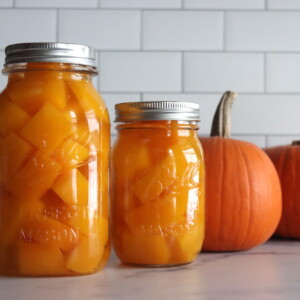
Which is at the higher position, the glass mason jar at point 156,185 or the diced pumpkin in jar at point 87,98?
the diced pumpkin in jar at point 87,98

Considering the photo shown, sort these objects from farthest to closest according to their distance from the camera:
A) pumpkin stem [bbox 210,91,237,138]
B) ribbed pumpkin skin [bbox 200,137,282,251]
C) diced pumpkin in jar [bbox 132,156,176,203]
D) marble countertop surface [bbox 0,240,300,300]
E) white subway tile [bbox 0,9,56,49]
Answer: white subway tile [bbox 0,9,56,49], pumpkin stem [bbox 210,91,237,138], ribbed pumpkin skin [bbox 200,137,282,251], diced pumpkin in jar [bbox 132,156,176,203], marble countertop surface [bbox 0,240,300,300]

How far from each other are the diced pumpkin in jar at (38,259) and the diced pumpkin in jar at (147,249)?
0.11 metres

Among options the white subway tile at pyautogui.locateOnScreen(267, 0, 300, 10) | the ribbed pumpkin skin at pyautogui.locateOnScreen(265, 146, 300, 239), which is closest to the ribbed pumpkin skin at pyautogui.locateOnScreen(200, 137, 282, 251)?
the ribbed pumpkin skin at pyautogui.locateOnScreen(265, 146, 300, 239)

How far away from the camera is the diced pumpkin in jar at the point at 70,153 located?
0.71 m

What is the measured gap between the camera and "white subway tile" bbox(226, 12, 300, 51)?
1.30 m

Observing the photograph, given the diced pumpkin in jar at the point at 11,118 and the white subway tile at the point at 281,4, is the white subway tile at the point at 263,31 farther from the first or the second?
the diced pumpkin in jar at the point at 11,118

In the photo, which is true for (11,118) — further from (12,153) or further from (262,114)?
(262,114)

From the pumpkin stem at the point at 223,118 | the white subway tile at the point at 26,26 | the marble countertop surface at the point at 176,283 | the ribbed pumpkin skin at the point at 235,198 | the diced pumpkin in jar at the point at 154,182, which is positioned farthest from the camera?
the white subway tile at the point at 26,26

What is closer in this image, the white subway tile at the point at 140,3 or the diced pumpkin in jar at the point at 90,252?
the diced pumpkin in jar at the point at 90,252

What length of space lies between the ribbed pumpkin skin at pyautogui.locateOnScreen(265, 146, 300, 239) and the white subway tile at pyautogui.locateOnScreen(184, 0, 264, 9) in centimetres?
36

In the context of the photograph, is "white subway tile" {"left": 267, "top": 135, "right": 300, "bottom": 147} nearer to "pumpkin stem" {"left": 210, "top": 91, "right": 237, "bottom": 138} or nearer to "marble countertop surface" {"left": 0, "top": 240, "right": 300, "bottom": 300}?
"pumpkin stem" {"left": 210, "top": 91, "right": 237, "bottom": 138}

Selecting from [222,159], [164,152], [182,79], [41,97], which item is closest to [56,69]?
[41,97]

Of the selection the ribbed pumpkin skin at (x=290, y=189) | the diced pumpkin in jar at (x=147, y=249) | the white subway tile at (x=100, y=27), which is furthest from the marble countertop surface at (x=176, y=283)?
the white subway tile at (x=100, y=27)

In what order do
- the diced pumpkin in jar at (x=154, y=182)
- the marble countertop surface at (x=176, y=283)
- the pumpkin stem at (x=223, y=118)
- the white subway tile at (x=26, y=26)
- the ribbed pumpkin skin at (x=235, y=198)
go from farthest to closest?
the white subway tile at (x=26, y=26) → the pumpkin stem at (x=223, y=118) → the ribbed pumpkin skin at (x=235, y=198) → the diced pumpkin in jar at (x=154, y=182) → the marble countertop surface at (x=176, y=283)
